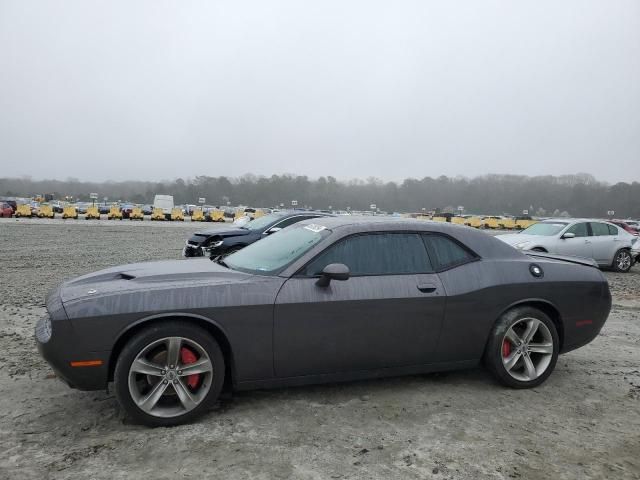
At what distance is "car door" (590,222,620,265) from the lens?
12445mm

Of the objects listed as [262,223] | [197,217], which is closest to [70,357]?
[262,223]

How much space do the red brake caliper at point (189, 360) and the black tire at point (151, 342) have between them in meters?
0.10

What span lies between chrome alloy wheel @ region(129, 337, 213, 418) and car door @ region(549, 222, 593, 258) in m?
10.5

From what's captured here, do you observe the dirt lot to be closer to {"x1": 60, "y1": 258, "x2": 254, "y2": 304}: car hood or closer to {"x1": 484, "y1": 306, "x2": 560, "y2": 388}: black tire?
{"x1": 484, "y1": 306, "x2": 560, "y2": 388}: black tire

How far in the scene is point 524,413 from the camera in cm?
365

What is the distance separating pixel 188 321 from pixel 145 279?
0.49 m

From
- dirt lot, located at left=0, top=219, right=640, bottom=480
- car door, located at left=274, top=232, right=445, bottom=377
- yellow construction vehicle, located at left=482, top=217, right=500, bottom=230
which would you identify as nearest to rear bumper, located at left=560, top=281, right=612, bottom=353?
dirt lot, located at left=0, top=219, right=640, bottom=480

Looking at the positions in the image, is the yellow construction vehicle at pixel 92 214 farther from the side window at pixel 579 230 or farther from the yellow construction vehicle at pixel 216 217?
the side window at pixel 579 230

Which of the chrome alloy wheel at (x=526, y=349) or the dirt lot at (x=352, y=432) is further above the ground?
the chrome alloy wheel at (x=526, y=349)

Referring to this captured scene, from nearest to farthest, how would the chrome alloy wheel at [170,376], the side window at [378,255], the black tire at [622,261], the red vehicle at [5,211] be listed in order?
1. the chrome alloy wheel at [170,376]
2. the side window at [378,255]
3. the black tire at [622,261]
4. the red vehicle at [5,211]

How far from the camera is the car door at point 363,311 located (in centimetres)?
351

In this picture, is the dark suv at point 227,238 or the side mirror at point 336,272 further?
the dark suv at point 227,238

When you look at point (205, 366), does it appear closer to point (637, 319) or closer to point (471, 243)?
point (471, 243)

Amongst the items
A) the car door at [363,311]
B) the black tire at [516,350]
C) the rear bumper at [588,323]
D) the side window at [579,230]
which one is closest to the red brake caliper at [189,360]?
the car door at [363,311]
